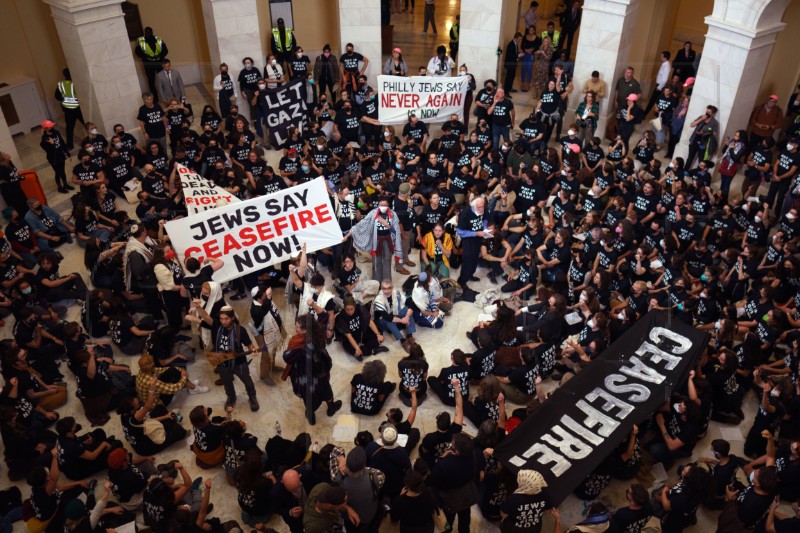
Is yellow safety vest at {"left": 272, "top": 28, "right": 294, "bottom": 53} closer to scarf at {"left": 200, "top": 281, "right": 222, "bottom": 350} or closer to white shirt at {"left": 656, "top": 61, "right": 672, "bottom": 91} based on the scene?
white shirt at {"left": 656, "top": 61, "right": 672, "bottom": 91}

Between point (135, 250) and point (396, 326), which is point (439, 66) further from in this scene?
point (135, 250)

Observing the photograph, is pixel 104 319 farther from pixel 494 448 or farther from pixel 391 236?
pixel 494 448

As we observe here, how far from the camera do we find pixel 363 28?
17969 millimetres

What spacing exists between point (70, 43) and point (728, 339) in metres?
14.0

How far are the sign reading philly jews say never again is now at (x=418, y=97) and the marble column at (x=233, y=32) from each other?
383 centimetres

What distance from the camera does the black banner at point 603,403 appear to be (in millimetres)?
7633

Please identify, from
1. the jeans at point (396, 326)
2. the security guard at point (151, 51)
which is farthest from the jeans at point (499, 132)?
the security guard at point (151, 51)

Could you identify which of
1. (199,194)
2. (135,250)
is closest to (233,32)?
(199,194)

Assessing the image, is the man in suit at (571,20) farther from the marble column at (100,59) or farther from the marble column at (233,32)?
the marble column at (100,59)

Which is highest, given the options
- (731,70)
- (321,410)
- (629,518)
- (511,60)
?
(731,70)

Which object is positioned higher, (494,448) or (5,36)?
(5,36)

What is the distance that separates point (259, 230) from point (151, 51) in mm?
8921

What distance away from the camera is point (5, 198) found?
1321 cm

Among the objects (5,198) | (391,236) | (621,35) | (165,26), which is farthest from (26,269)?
(621,35)
